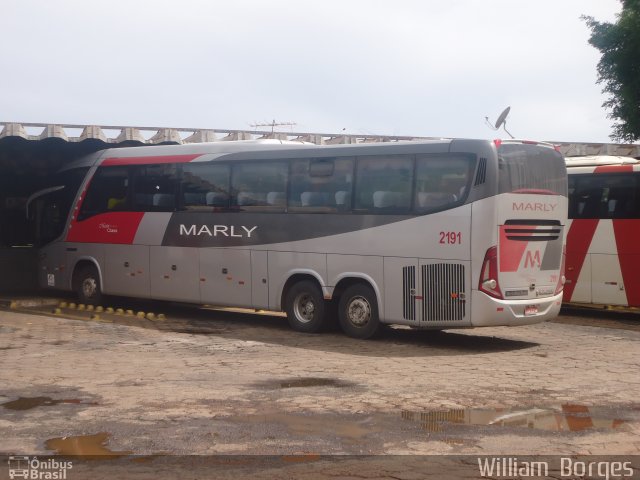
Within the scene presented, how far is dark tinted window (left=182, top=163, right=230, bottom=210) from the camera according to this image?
1847cm

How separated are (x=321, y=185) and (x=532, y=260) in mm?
3808

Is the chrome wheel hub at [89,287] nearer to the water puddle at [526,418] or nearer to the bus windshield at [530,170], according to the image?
the bus windshield at [530,170]

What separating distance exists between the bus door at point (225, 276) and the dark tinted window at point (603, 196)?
7.29 meters

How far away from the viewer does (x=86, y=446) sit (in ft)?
26.0

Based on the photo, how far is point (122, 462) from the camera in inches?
290

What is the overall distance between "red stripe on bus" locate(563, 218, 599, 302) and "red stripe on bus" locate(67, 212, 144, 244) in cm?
892

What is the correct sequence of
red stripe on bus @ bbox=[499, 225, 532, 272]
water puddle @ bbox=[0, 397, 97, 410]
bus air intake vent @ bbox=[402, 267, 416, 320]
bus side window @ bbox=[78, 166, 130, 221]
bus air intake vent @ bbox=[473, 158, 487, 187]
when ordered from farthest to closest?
bus side window @ bbox=[78, 166, 130, 221] → bus air intake vent @ bbox=[402, 267, 416, 320] → red stripe on bus @ bbox=[499, 225, 532, 272] → bus air intake vent @ bbox=[473, 158, 487, 187] → water puddle @ bbox=[0, 397, 97, 410]

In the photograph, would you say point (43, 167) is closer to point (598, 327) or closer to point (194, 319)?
point (194, 319)

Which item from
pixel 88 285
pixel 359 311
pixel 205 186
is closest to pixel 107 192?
pixel 88 285

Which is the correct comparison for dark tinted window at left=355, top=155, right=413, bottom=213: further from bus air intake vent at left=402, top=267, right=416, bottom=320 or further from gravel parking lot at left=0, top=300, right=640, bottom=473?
gravel parking lot at left=0, top=300, right=640, bottom=473

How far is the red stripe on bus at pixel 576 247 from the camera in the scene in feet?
67.4

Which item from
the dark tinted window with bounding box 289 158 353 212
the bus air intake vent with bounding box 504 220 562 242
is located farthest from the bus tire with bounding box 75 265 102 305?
the bus air intake vent with bounding box 504 220 562 242

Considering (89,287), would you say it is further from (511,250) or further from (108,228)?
(511,250)

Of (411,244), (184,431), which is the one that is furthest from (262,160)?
(184,431)
